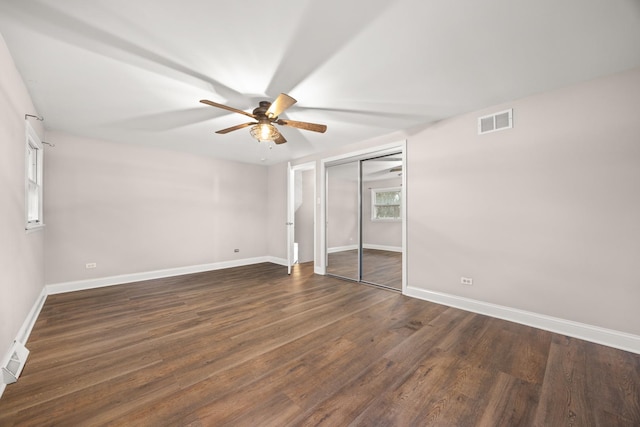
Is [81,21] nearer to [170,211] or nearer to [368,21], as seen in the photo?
[368,21]

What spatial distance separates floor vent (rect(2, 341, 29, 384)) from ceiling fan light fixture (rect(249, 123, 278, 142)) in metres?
2.69

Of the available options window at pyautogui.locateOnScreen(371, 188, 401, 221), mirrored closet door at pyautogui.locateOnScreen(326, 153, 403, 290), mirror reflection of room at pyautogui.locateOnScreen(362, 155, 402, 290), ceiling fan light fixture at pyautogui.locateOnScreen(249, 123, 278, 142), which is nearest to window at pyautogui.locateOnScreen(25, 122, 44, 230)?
ceiling fan light fixture at pyautogui.locateOnScreen(249, 123, 278, 142)

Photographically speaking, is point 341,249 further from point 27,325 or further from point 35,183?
point 35,183

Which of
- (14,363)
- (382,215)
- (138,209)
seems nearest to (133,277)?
(138,209)

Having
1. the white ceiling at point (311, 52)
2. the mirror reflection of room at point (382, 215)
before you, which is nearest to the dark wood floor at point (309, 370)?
the white ceiling at point (311, 52)

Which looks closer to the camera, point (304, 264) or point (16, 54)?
point (16, 54)

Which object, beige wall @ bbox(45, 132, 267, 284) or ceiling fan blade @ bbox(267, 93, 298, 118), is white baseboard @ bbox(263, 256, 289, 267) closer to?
beige wall @ bbox(45, 132, 267, 284)

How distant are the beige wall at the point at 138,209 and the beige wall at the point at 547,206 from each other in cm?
422

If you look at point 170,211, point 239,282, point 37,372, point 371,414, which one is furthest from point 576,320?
point 170,211

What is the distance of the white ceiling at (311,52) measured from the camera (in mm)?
1542

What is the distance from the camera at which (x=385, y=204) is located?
26.2 ft

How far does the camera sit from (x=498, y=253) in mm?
2854

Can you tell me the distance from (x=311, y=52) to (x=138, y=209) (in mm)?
4280

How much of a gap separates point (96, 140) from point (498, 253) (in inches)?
242
